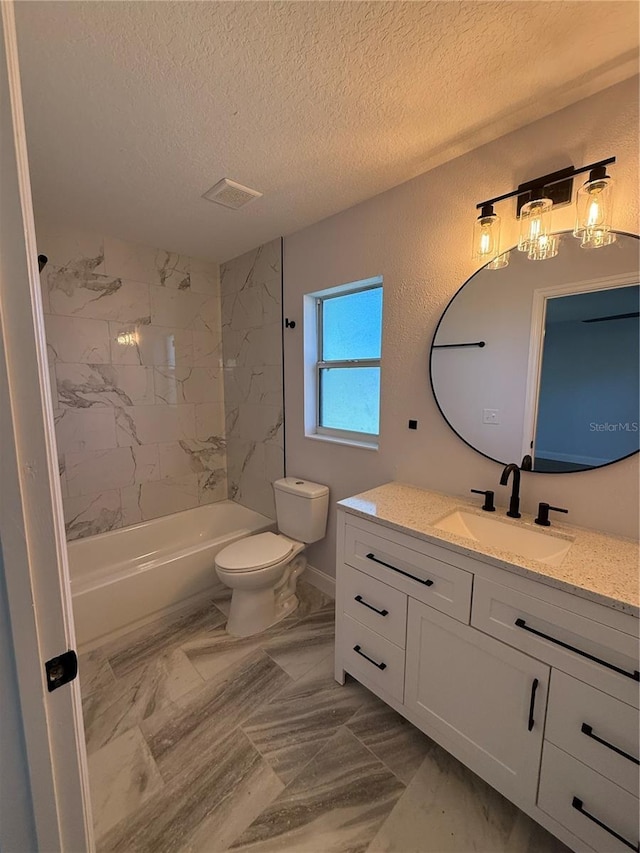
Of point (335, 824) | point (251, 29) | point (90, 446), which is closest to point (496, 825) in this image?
point (335, 824)

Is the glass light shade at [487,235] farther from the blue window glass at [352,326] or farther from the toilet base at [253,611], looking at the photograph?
the toilet base at [253,611]

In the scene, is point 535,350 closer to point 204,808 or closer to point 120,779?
point 204,808

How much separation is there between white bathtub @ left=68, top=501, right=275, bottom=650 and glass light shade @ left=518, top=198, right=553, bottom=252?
7.42 ft

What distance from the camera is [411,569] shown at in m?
1.33

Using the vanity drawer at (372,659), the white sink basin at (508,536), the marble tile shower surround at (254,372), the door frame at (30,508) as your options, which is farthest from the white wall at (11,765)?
the marble tile shower surround at (254,372)

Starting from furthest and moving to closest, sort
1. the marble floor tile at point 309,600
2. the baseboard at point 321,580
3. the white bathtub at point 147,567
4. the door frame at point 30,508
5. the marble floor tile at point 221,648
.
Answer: the baseboard at point 321,580
the marble floor tile at point 309,600
the white bathtub at point 147,567
the marble floor tile at point 221,648
the door frame at point 30,508

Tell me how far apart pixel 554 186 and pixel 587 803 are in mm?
1957

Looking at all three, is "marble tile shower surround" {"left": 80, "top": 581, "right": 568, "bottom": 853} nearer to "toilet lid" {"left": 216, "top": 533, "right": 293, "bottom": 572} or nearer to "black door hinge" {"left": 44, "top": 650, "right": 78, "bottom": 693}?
"toilet lid" {"left": 216, "top": 533, "right": 293, "bottom": 572}

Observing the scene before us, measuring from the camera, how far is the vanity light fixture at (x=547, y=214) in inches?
47.4

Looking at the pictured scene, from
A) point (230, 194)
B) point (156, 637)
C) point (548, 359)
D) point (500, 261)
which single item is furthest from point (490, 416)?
point (156, 637)

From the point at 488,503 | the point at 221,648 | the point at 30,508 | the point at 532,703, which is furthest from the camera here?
the point at 221,648

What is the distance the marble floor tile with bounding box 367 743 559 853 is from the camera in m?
1.10

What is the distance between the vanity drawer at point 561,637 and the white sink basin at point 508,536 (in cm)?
20

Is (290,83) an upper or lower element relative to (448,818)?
upper
